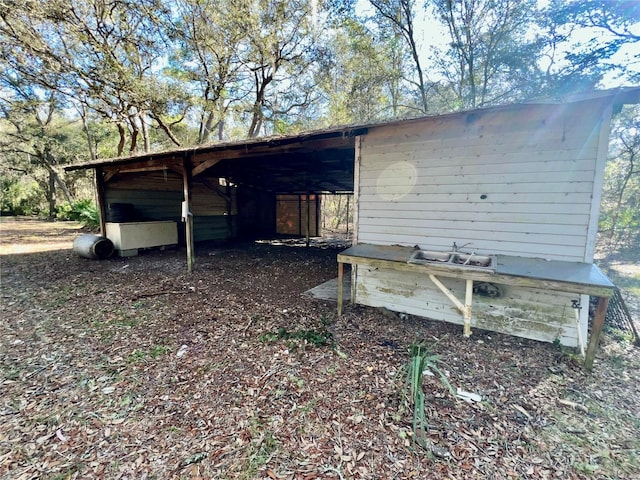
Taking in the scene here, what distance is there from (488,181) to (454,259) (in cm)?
94

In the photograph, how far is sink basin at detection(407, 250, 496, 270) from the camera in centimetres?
301

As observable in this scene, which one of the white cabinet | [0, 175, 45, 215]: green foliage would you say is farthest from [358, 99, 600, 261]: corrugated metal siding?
[0, 175, 45, 215]: green foliage

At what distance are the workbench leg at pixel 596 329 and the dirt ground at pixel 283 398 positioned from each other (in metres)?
0.13

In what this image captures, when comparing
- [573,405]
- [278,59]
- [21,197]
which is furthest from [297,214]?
[21,197]

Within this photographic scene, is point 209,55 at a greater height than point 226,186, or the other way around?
point 209,55

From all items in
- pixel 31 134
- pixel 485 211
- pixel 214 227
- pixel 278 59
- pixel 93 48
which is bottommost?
pixel 214 227

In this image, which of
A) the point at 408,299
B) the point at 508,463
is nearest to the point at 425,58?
the point at 408,299

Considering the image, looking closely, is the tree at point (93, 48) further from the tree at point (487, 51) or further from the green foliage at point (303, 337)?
the tree at point (487, 51)

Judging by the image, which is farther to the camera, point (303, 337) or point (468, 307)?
point (303, 337)

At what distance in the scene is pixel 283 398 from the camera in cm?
221

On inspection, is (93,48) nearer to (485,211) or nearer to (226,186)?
(226,186)

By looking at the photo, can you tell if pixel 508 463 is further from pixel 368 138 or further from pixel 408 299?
pixel 368 138

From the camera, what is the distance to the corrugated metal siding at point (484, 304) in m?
3.01

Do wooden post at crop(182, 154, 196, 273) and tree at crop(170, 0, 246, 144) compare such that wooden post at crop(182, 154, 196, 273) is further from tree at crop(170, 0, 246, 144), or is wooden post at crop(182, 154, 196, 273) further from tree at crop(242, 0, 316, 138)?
tree at crop(242, 0, 316, 138)
